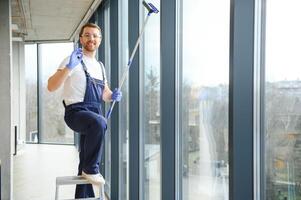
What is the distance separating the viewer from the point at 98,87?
10.5 ft

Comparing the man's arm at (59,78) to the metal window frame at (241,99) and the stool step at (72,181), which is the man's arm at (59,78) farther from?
the metal window frame at (241,99)

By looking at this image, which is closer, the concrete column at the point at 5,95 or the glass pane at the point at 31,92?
the concrete column at the point at 5,95

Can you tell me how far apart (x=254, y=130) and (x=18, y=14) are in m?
6.70

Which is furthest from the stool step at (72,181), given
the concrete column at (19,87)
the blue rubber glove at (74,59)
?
the concrete column at (19,87)

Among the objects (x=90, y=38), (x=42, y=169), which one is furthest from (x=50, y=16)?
(x=90, y=38)

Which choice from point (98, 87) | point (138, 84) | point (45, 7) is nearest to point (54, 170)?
point (45, 7)

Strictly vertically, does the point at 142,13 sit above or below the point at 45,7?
below

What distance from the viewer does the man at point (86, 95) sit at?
293 cm

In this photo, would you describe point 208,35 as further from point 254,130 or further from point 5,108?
point 5,108

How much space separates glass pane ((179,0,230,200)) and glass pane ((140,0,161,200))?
0.60m

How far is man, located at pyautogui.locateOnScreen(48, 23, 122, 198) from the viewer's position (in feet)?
9.61

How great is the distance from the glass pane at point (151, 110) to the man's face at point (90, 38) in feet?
2.32

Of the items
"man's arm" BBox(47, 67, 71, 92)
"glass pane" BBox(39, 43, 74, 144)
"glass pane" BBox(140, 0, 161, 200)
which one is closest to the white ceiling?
"glass pane" BBox(39, 43, 74, 144)

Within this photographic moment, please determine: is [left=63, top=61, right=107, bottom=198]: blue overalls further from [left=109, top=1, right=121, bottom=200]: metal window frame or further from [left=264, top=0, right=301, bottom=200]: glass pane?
[left=109, top=1, right=121, bottom=200]: metal window frame
